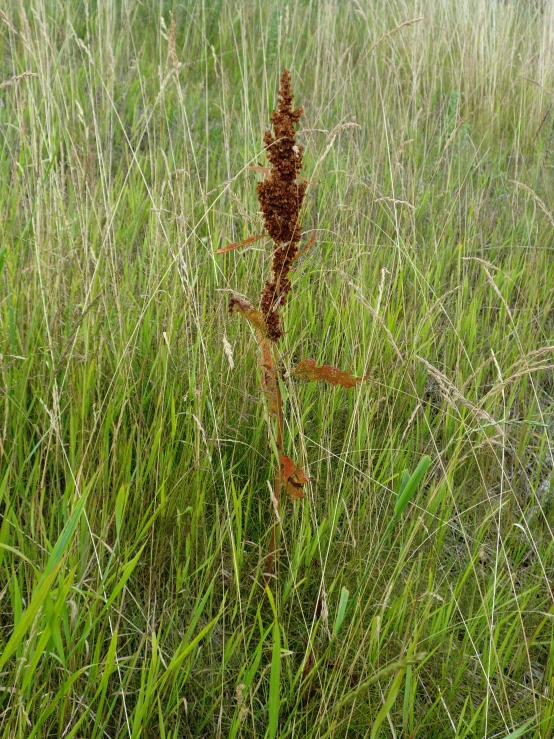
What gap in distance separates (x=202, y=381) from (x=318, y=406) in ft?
1.38

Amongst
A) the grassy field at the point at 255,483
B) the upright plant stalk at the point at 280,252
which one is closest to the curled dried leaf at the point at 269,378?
the upright plant stalk at the point at 280,252

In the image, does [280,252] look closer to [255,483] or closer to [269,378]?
[269,378]

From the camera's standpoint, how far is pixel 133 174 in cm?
279

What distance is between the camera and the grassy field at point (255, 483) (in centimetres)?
125

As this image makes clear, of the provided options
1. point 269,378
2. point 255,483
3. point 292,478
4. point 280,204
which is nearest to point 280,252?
point 280,204

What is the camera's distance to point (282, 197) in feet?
4.55

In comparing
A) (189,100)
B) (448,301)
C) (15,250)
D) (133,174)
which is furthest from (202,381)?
(189,100)

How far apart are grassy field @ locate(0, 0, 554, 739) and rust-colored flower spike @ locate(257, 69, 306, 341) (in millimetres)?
161

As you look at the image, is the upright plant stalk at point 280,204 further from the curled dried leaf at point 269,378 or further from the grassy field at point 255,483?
the grassy field at point 255,483

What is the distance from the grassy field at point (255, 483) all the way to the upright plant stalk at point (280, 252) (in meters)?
0.11

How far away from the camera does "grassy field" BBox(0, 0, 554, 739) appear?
1245mm

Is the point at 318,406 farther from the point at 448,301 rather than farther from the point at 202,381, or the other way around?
the point at 448,301

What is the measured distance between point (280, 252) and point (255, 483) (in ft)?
2.03

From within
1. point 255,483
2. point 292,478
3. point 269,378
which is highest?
point 269,378
